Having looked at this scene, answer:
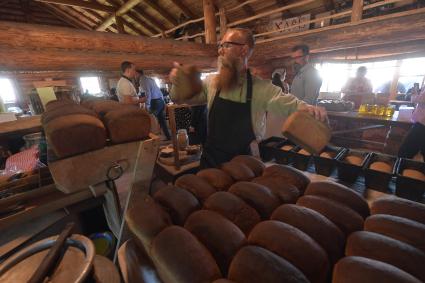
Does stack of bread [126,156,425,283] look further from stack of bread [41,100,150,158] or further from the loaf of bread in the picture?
stack of bread [41,100,150,158]

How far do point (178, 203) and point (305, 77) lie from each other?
2.79 meters

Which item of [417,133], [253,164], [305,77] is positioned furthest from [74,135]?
[417,133]

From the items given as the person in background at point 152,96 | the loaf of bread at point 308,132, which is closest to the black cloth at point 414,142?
the loaf of bread at point 308,132

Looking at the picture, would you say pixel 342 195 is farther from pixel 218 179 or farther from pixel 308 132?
pixel 218 179

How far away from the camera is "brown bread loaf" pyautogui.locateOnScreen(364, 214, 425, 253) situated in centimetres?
54

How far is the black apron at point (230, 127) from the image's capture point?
149 cm

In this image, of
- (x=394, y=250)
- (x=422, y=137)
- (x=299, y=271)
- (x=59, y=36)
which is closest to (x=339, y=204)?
(x=394, y=250)

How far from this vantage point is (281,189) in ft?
2.57

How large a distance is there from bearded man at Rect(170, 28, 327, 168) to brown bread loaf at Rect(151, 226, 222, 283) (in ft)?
3.33

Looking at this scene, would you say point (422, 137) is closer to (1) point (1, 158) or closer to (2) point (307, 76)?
(2) point (307, 76)

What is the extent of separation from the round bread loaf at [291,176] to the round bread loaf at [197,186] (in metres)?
0.28

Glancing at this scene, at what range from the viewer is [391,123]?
118 inches

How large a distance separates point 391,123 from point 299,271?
11.6 feet

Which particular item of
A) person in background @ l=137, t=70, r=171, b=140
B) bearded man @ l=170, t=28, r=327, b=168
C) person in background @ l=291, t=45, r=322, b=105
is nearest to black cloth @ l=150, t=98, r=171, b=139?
person in background @ l=137, t=70, r=171, b=140
